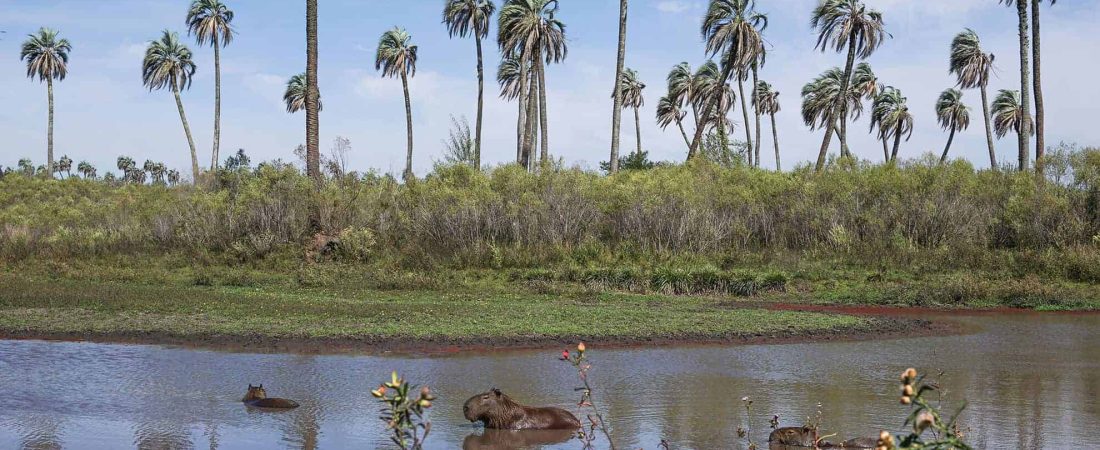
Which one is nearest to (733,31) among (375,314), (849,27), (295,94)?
(849,27)

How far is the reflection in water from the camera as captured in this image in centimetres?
919

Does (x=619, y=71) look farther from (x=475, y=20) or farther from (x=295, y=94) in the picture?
(x=295, y=94)

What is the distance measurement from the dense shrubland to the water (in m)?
12.4

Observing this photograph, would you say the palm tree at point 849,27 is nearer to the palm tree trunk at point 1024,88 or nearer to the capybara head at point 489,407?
the palm tree trunk at point 1024,88

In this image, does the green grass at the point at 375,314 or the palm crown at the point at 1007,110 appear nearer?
the green grass at the point at 375,314

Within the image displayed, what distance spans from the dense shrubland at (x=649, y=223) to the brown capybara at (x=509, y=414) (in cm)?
1705

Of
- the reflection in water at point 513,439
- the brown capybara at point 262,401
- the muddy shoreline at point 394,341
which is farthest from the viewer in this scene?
the muddy shoreline at point 394,341

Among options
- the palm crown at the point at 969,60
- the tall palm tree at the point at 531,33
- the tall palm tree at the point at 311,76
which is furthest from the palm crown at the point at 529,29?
the palm crown at the point at 969,60

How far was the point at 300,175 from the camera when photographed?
3334 cm

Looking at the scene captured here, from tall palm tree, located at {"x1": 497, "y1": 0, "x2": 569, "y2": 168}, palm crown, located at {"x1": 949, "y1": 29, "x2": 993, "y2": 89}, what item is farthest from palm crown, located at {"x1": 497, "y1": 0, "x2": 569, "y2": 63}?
palm crown, located at {"x1": 949, "y1": 29, "x2": 993, "y2": 89}

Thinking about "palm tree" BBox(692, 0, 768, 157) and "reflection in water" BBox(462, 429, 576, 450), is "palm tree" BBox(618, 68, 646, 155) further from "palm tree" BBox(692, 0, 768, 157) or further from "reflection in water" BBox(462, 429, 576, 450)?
"reflection in water" BBox(462, 429, 576, 450)

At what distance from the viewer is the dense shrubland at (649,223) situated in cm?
2872

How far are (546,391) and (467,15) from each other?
46.2 m

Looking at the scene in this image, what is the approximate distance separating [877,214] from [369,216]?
16.2m
